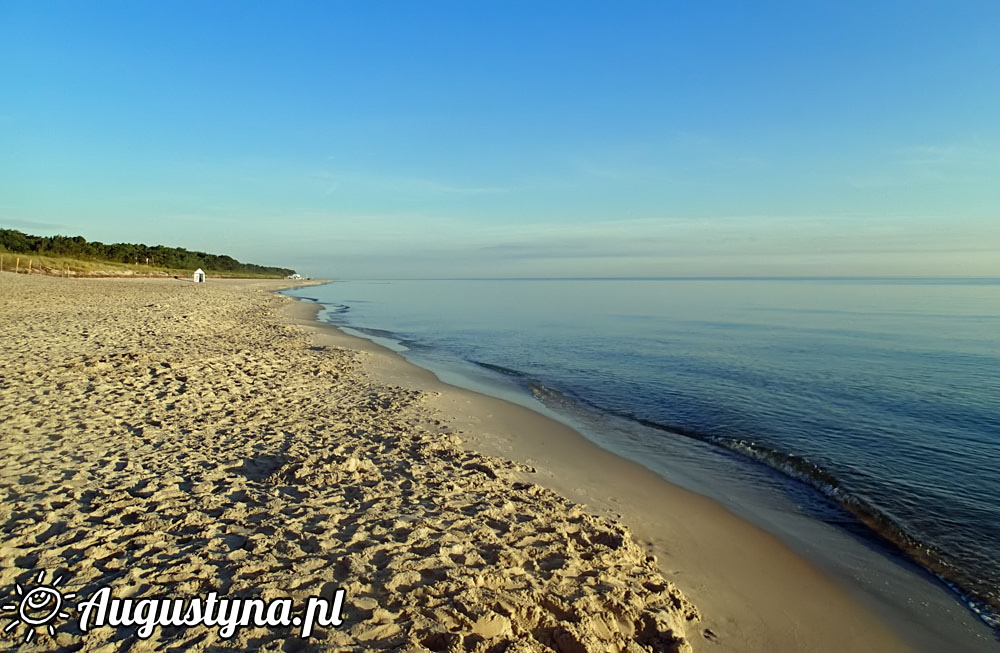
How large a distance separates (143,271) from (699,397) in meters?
87.0

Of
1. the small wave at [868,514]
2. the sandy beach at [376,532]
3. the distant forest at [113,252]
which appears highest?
the distant forest at [113,252]

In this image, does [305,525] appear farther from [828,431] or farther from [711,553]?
[828,431]

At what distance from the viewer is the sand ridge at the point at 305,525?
4156 millimetres

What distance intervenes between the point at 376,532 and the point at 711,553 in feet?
12.9

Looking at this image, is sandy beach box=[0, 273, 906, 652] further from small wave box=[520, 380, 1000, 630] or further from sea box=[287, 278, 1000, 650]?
small wave box=[520, 380, 1000, 630]

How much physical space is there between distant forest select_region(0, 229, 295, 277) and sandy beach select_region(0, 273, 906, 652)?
8057 cm

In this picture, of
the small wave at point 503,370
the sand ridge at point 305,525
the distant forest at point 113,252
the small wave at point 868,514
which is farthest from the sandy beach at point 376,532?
the distant forest at point 113,252

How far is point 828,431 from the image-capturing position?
11672mm

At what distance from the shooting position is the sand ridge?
4156 mm

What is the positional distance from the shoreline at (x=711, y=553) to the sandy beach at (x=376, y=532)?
0.10 ft

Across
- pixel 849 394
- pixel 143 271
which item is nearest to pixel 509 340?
pixel 849 394

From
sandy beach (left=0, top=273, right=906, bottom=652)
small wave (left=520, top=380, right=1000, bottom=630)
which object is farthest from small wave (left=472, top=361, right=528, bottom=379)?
sandy beach (left=0, top=273, right=906, bottom=652)

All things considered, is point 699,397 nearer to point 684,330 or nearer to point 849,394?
point 849,394

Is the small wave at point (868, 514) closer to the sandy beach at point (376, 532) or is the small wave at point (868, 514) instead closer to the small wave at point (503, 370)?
the sandy beach at point (376, 532)
